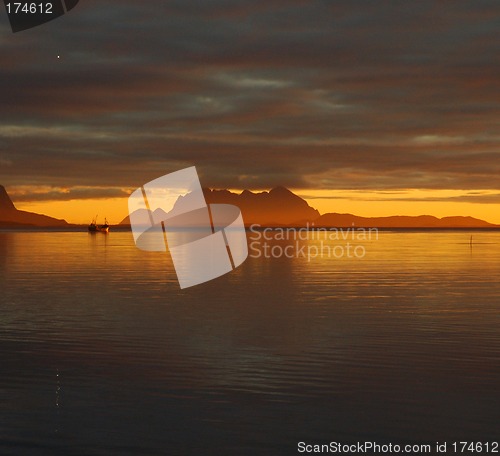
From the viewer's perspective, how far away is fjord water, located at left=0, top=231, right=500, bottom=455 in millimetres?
16516

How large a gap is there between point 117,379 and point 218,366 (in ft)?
11.0

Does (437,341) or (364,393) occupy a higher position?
(364,393)

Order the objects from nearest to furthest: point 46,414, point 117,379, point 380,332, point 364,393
Result: 1. point 46,414
2. point 364,393
3. point 117,379
4. point 380,332

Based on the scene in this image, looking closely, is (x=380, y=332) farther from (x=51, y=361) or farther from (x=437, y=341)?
(x=51, y=361)

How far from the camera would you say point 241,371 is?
22844mm

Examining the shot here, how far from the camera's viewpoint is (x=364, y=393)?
2009cm

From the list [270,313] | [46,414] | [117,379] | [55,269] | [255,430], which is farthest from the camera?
[55,269]

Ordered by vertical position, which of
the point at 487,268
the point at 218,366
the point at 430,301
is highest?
the point at 218,366

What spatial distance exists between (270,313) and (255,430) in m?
21.8

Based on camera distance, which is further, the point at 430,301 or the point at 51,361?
the point at 430,301

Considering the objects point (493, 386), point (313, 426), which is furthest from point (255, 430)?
point (493, 386)

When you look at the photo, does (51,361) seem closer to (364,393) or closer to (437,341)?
(364,393)

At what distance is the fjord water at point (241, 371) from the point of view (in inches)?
650

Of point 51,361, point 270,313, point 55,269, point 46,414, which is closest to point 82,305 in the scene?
point 270,313
